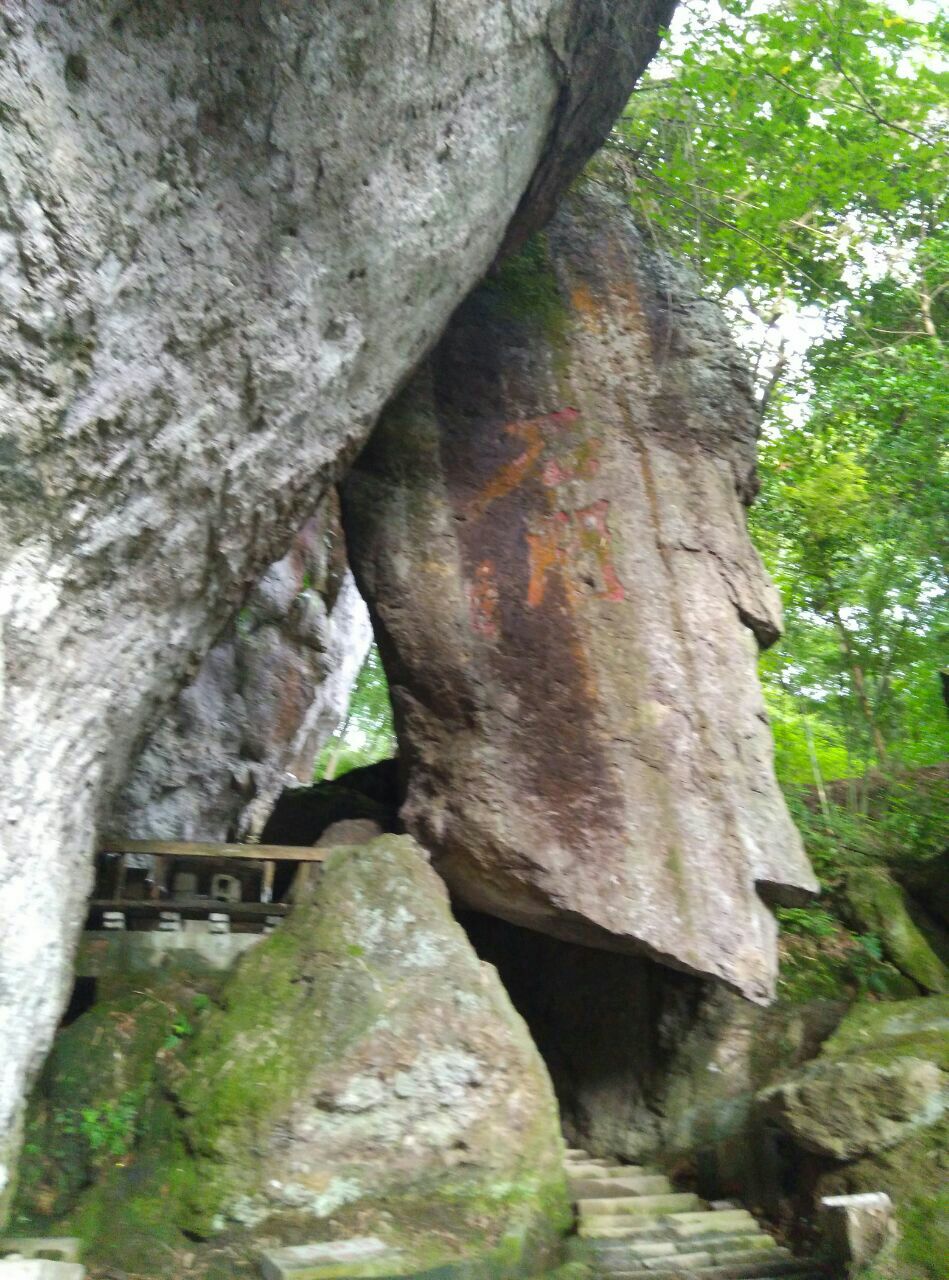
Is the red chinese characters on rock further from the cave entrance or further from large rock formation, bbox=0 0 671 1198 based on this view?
the cave entrance

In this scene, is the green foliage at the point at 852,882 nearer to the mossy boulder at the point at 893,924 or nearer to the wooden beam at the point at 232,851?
the mossy boulder at the point at 893,924

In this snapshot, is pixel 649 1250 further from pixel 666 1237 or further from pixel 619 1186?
pixel 619 1186

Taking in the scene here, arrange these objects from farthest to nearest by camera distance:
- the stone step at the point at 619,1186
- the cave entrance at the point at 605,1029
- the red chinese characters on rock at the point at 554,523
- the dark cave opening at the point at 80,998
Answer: the red chinese characters on rock at the point at 554,523, the cave entrance at the point at 605,1029, the stone step at the point at 619,1186, the dark cave opening at the point at 80,998

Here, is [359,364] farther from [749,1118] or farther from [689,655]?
[749,1118]

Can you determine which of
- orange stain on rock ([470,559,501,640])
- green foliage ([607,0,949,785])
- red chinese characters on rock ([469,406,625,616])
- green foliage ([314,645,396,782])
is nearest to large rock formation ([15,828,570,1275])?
orange stain on rock ([470,559,501,640])

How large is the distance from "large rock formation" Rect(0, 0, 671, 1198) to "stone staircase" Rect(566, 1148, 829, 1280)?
3.00 meters

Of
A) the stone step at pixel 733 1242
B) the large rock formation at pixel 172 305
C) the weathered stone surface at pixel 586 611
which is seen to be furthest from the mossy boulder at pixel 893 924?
the large rock formation at pixel 172 305

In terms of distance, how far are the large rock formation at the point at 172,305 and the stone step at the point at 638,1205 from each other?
3.16m

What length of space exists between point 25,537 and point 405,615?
3693mm

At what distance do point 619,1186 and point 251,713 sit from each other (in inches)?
254

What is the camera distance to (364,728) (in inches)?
859

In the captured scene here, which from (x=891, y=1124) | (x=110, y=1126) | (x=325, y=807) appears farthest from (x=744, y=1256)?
(x=325, y=807)

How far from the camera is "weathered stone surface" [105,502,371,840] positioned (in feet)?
31.9

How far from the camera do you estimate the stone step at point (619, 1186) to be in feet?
19.7
